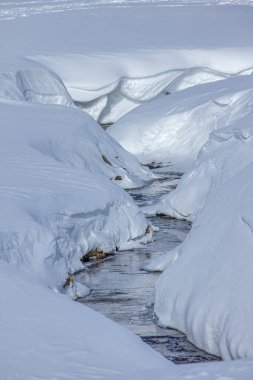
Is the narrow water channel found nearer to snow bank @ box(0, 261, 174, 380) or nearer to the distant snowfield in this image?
the distant snowfield

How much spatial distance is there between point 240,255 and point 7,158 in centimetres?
484

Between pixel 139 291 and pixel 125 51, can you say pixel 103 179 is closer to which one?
pixel 139 291

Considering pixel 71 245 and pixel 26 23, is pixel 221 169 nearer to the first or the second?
pixel 71 245

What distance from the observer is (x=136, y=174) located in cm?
1592

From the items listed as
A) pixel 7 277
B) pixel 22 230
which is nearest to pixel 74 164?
pixel 22 230

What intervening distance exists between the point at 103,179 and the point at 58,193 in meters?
1.33

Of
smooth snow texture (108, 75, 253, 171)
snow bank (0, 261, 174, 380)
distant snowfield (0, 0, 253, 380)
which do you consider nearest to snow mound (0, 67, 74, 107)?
distant snowfield (0, 0, 253, 380)

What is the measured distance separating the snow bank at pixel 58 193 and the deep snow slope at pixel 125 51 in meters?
4.64

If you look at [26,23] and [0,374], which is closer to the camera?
[0,374]

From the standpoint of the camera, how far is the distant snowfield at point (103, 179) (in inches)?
242

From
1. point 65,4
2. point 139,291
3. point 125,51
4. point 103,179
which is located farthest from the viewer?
point 65,4

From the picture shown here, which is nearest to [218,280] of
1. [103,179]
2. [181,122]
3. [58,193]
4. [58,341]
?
[58,341]

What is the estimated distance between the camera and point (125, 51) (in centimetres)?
2216

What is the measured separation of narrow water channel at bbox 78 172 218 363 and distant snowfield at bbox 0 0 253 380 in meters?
0.15
